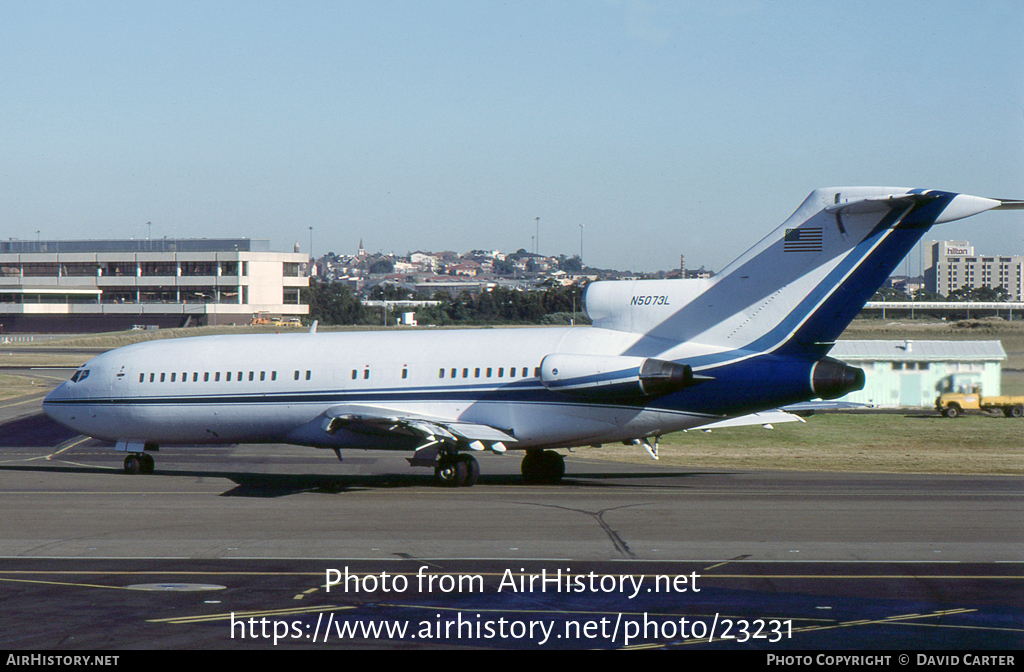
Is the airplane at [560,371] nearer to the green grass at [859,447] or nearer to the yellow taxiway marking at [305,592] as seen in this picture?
the green grass at [859,447]

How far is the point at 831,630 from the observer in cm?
1113

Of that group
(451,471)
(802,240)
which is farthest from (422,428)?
(802,240)

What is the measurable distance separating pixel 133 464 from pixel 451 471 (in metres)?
9.86

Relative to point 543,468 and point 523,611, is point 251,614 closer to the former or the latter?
point 523,611

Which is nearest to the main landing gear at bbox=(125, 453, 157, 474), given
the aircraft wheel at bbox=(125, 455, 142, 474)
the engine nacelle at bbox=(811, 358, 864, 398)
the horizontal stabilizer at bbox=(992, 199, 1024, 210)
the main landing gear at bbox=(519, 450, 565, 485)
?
the aircraft wheel at bbox=(125, 455, 142, 474)

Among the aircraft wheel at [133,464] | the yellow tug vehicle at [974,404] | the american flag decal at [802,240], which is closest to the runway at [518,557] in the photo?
the aircraft wheel at [133,464]

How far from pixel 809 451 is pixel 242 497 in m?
21.1

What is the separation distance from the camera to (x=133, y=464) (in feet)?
96.5

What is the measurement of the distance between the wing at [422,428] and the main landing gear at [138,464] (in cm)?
707

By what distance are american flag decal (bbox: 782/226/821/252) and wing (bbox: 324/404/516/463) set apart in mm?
7786

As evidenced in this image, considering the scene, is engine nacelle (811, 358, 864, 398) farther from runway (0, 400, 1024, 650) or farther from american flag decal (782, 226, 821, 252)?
american flag decal (782, 226, 821, 252)

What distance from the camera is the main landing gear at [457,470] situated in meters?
25.5

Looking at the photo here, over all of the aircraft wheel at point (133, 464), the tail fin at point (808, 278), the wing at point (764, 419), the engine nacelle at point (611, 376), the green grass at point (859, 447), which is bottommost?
the green grass at point (859, 447)

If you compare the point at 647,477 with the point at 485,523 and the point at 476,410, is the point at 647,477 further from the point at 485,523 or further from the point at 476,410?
the point at 485,523
